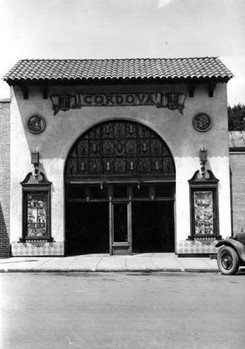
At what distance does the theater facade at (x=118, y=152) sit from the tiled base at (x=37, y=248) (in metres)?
0.04

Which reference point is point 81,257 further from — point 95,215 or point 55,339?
point 55,339

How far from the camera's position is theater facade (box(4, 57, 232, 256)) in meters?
19.0

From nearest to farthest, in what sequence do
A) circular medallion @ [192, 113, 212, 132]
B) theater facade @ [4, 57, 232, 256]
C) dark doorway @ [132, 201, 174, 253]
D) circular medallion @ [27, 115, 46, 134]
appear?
theater facade @ [4, 57, 232, 256], circular medallion @ [192, 113, 212, 132], circular medallion @ [27, 115, 46, 134], dark doorway @ [132, 201, 174, 253]

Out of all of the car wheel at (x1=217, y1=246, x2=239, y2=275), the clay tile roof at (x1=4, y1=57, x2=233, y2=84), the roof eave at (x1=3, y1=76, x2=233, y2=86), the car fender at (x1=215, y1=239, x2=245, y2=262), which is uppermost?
the clay tile roof at (x1=4, y1=57, x2=233, y2=84)

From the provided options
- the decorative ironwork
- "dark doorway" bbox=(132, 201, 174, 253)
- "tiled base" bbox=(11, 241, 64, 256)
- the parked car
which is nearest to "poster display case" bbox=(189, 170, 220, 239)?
the decorative ironwork

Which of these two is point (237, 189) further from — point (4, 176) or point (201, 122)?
point (4, 176)

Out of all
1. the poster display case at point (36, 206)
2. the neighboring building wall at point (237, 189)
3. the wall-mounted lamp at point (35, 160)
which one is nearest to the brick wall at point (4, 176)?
the poster display case at point (36, 206)

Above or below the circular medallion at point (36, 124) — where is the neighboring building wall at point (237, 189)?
below

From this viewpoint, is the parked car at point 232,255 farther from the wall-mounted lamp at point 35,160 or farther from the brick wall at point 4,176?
the brick wall at point 4,176

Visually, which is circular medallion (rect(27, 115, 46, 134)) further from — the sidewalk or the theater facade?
the sidewalk

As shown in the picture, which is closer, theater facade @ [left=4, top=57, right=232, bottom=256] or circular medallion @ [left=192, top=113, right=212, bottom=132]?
theater facade @ [left=4, top=57, right=232, bottom=256]

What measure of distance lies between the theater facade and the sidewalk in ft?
2.56

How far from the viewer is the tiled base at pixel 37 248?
748 inches

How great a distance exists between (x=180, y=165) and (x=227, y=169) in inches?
70.5
